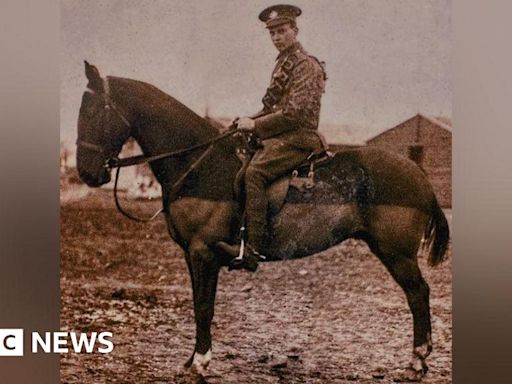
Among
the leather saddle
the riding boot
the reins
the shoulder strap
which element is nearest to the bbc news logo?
the reins

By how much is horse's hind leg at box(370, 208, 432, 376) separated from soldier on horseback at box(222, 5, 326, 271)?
50 centimetres

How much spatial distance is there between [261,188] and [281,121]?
1.11ft

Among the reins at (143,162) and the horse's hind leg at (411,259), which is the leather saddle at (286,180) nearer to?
the reins at (143,162)

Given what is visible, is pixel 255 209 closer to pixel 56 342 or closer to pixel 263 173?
pixel 263 173

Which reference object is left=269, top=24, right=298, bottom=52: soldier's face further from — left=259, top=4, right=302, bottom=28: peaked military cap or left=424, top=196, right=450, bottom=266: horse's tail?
Result: left=424, top=196, right=450, bottom=266: horse's tail

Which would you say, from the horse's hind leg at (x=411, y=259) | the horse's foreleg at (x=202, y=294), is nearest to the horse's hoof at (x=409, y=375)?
the horse's hind leg at (x=411, y=259)

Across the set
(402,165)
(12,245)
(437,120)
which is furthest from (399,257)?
(12,245)

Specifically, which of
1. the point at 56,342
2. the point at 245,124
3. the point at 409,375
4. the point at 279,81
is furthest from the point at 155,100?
the point at 409,375

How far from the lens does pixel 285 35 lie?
11.7 ft

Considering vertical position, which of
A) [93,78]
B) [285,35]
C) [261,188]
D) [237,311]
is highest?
[285,35]

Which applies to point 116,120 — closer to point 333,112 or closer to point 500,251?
point 333,112

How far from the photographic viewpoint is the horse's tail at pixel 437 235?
351 cm

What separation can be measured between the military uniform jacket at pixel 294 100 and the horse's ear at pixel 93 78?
2.58ft

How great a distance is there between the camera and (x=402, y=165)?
3.56 m
